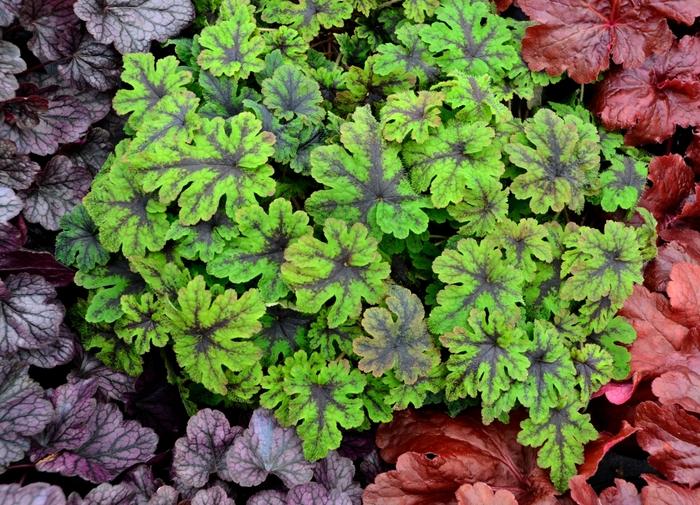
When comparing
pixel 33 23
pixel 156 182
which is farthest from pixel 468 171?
pixel 33 23

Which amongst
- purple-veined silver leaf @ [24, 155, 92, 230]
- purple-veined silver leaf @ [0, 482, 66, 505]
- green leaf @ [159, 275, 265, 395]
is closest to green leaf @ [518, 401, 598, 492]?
green leaf @ [159, 275, 265, 395]

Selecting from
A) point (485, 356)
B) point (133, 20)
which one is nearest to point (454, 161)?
point (485, 356)

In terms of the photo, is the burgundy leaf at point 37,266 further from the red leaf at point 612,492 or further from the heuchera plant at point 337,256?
the red leaf at point 612,492

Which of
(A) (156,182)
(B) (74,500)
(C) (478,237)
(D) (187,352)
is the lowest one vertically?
(B) (74,500)

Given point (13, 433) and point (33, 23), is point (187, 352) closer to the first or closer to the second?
point (13, 433)

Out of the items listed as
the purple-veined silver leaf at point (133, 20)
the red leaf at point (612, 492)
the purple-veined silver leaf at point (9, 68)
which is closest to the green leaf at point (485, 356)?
the red leaf at point (612, 492)

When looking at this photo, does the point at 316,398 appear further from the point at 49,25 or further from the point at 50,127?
the point at 49,25
